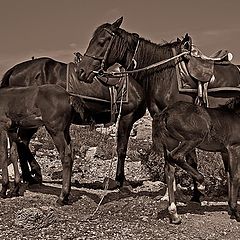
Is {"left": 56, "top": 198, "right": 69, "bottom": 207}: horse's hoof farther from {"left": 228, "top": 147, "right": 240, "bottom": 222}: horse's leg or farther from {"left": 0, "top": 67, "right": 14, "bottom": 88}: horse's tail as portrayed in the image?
{"left": 0, "top": 67, "right": 14, "bottom": 88}: horse's tail

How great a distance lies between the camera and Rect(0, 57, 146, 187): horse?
11.1 metres

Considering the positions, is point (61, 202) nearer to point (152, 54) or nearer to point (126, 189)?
point (126, 189)

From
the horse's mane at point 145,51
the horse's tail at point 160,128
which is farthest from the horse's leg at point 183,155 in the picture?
the horse's mane at point 145,51

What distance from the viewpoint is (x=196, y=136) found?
322 inches

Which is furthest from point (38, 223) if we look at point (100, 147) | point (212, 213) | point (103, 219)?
point (100, 147)

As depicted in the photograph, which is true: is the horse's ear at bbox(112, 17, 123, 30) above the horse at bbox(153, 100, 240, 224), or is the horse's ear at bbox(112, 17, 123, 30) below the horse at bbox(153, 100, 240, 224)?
above

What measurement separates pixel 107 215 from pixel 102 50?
99.0 inches

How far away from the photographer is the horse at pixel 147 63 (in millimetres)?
9539

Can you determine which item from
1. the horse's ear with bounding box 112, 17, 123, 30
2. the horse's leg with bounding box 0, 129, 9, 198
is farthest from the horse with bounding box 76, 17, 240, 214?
the horse's leg with bounding box 0, 129, 9, 198

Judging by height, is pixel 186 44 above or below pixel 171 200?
above

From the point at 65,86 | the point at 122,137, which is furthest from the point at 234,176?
the point at 65,86

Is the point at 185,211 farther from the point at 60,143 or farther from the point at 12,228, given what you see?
the point at 12,228

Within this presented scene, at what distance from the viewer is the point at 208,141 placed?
8.46m

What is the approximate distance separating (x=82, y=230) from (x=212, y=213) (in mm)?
2613
